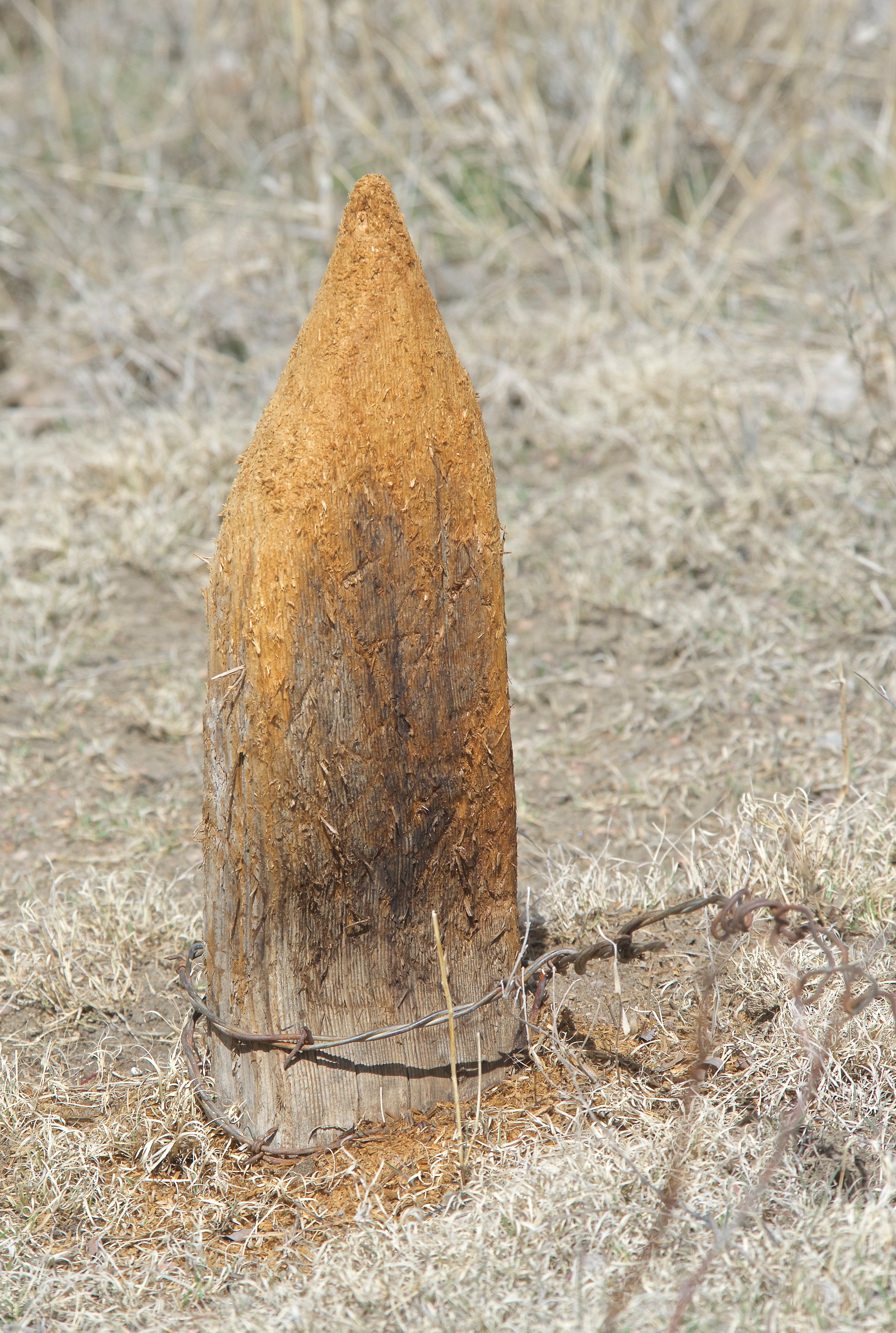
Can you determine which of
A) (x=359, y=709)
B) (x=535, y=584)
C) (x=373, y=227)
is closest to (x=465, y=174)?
(x=535, y=584)

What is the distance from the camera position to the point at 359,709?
5.99ft

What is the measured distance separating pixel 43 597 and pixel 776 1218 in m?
3.15

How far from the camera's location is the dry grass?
177cm

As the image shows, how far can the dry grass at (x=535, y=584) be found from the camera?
1769mm

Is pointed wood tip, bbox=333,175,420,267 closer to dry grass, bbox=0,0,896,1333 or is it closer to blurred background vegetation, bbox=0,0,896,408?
dry grass, bbox=0,0,896,1333

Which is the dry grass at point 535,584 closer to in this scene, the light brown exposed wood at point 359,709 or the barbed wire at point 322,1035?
the barbed wire at point 322,1035

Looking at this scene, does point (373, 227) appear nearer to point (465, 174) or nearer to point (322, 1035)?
point (322, 1035)

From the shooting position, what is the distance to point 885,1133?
184 cm

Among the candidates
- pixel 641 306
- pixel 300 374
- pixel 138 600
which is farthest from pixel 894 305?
pixel 300 374

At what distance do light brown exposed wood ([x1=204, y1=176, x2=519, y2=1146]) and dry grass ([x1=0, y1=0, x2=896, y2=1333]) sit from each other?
0.79ft

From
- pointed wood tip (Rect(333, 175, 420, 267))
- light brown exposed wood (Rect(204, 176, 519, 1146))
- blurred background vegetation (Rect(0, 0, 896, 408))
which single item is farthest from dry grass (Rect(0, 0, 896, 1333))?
pointed wood tip (Rect(333, 175, 420, 267))

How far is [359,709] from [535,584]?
2.41m

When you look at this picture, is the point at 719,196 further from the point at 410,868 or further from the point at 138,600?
the point at 410,868

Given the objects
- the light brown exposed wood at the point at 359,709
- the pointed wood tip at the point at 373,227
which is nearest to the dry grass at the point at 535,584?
the light brown exposed wood at the point at 359,709
